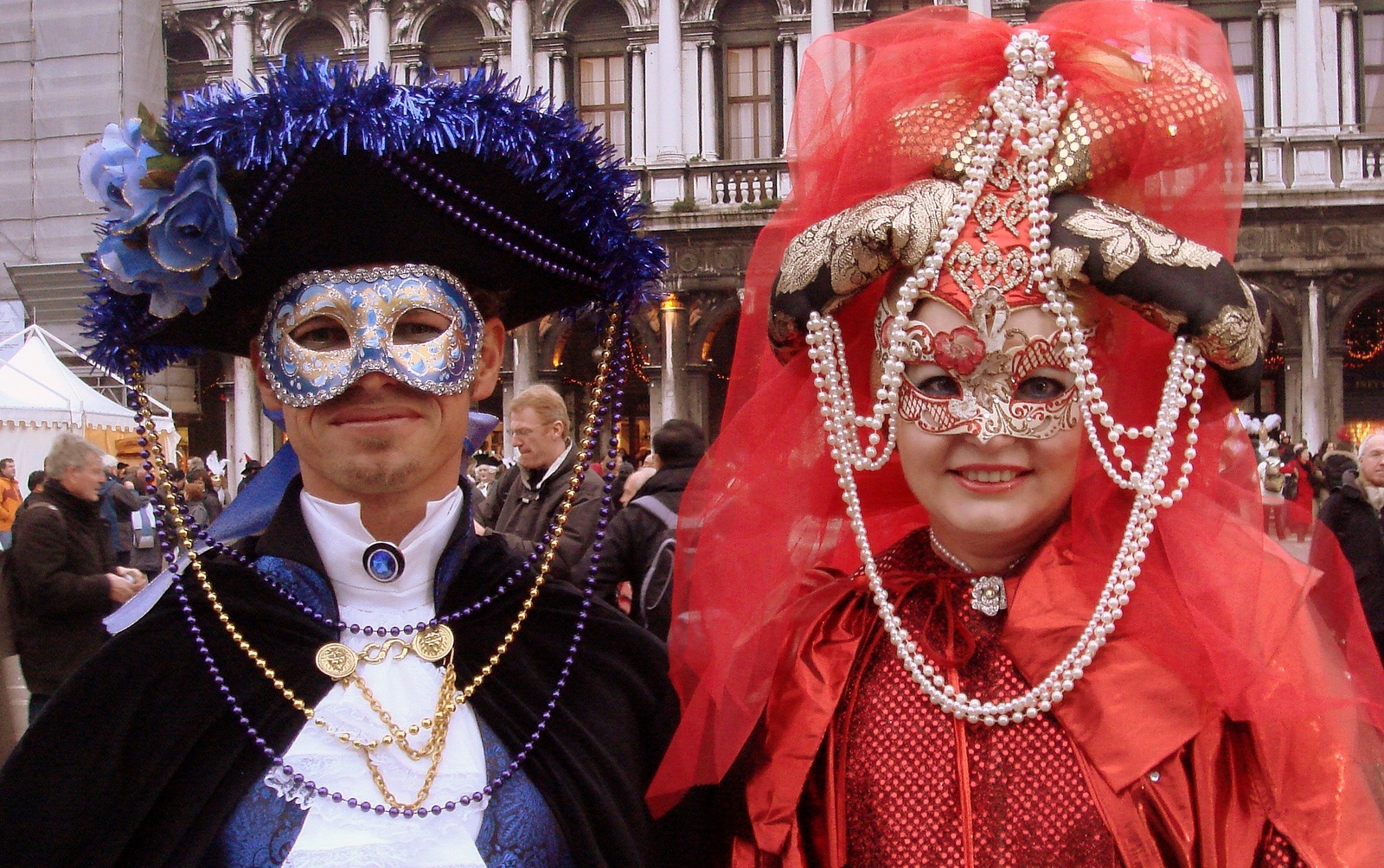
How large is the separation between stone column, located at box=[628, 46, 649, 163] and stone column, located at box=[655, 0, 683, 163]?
341 millimetres

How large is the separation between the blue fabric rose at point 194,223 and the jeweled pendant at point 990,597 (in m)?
1.24

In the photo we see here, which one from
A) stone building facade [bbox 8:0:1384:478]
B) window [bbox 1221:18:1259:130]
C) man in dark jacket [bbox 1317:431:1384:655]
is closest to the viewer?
man in dark jacket [bbox 1317:431:1384:655]

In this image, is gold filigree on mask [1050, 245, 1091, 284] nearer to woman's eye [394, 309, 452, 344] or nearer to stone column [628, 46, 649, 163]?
woman's eye [394, 309, 452, 344]

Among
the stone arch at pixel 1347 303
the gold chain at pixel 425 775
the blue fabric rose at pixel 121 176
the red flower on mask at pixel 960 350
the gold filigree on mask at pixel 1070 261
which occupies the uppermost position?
the stone arch at pixel 1347 303

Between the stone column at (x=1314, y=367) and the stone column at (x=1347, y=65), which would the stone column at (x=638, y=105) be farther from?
the stone column at (x=1347, y=65)

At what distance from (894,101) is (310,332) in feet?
3.26

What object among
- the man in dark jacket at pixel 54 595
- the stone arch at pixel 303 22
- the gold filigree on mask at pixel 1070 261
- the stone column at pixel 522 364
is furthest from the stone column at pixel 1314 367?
the gold filigree on mask at pixel 1070 261

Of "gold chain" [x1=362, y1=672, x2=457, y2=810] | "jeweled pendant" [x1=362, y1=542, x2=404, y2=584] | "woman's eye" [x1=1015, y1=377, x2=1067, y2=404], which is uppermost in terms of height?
"woman's eye" [x1=1015, y1=377, x2=1067, y2=404]

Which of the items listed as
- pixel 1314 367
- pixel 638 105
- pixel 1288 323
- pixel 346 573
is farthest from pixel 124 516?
pixel 1314 367

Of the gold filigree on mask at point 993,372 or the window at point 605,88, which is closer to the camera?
the gold filigree on mask at point 993,372

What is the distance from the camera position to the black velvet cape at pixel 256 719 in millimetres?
1748

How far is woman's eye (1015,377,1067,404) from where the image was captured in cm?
189

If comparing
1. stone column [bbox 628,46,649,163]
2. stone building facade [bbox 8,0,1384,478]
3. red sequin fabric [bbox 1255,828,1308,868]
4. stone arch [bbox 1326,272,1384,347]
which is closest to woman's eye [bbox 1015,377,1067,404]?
red sequin fabric [bbox 1255,828,1308,868]

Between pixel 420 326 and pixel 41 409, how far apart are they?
36.8 feet
